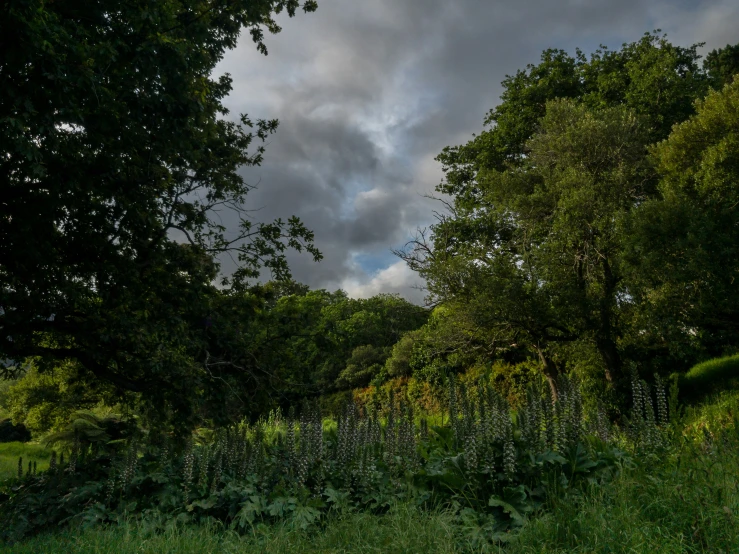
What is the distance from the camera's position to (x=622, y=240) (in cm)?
1312

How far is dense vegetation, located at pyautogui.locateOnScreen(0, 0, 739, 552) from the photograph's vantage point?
4.89 metres

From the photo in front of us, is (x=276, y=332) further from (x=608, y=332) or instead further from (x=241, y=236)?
(x=608, y=332)

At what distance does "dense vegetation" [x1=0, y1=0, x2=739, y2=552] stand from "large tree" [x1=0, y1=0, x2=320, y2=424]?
0.04 metres

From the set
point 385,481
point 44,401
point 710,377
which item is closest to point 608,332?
point 710,377

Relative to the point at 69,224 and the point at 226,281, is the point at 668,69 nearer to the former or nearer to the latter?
the point at 226,281

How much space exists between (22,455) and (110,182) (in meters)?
11.4

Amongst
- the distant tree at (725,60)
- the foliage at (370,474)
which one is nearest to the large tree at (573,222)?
the distant tree at (725,60)

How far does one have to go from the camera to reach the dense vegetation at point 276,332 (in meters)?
4.89

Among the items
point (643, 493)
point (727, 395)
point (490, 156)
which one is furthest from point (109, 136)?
point (490, 156)

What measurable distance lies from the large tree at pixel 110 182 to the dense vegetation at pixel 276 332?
0.04 metres

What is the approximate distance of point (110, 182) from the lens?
723 cm

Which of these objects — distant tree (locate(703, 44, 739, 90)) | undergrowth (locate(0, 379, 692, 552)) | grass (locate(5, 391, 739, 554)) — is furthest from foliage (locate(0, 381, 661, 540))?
distant tree (locate(703, 44, 739, 90))

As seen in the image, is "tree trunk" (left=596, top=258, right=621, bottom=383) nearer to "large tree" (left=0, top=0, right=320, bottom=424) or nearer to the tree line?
the tree line

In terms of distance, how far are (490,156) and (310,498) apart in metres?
18.9
